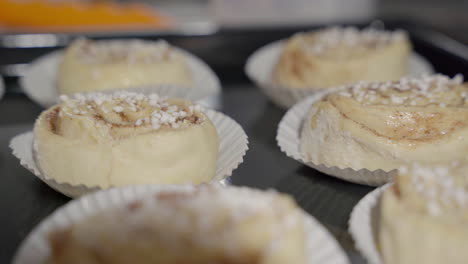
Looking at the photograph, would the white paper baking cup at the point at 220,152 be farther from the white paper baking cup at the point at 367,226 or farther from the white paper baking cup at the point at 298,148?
the white paper baking cup at the point at 367,226

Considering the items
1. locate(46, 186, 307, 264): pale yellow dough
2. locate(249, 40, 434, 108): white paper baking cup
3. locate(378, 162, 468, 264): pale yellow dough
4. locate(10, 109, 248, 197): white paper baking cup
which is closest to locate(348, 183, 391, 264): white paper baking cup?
locate(378, 162, 468, 264): pale yellow dough

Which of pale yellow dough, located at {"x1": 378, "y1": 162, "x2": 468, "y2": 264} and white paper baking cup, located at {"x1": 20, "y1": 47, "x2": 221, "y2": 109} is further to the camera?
white paper baking cup, located at {"x1": 20, "y1": 47, "x2": 221, "y2": 109}

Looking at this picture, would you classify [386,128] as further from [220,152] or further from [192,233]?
[192,233]

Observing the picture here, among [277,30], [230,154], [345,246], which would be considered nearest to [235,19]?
[277,30]

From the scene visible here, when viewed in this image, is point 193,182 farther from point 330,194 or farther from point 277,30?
point 277,30

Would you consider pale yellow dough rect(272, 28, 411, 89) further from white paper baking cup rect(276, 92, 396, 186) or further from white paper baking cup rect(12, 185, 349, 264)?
white paper baking cup rect(12, 185, 349, 264)

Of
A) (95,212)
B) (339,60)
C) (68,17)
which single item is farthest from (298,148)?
(68,17)
